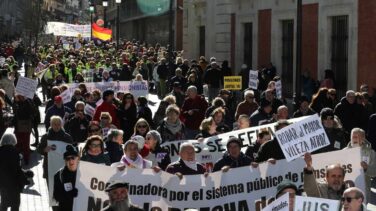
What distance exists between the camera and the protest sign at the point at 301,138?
10.5 metres

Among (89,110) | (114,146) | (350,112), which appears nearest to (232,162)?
(114,146)

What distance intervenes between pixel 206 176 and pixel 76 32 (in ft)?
150

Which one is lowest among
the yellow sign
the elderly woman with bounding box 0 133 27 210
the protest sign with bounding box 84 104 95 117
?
the elderly woman with bounding box 0 133 27 210

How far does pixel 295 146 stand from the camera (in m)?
10.5

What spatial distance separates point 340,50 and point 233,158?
48.8 feet

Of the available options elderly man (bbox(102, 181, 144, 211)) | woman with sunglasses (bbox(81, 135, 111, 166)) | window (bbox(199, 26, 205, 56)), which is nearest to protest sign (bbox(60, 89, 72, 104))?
woman with sunglasses (bbox(81, 135, 111, 166))

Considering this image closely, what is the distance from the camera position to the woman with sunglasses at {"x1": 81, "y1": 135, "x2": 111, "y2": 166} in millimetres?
11047

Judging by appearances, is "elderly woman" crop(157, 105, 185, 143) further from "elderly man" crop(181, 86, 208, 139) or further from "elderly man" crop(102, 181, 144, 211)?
"elderly man" crop(102, 181, 144, 211)

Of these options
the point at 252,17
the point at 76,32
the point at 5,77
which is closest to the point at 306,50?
the point at 252,17

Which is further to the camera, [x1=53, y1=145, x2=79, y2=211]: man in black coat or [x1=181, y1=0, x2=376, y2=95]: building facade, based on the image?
[x1=181, y1=0, x2=376, y2=95]: building facade

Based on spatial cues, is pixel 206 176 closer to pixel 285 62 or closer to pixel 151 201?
pixel 151 201

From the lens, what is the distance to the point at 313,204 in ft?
25.5

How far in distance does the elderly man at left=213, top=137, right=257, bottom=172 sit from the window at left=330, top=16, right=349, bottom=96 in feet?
46.5

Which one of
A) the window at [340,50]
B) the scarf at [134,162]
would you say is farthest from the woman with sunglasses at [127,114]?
the window at [340,50]
